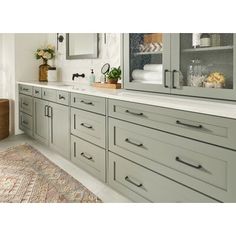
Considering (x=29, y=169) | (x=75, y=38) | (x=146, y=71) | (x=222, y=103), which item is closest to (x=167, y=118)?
(x=222, y=103)

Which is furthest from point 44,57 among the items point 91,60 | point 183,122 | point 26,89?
point 183,122

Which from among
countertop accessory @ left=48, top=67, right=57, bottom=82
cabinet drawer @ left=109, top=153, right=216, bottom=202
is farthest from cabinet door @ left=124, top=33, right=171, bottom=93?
countertop accessory @ left=48, top=67, right=57, bottom=82

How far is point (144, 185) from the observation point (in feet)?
6.79

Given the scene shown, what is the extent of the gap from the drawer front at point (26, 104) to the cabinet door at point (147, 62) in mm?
1984

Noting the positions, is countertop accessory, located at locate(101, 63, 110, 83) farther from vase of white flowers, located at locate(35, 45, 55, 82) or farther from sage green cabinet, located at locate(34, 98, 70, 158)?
vase of white flowers, located at locate(35, 45, 55, 82)

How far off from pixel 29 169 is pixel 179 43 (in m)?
2.01

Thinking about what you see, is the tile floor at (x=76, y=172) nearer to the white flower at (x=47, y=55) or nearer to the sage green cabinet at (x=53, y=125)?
the sage green cabinet at (x=53, y=125)

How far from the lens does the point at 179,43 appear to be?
2.00 m

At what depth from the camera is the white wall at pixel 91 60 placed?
3.36 meters

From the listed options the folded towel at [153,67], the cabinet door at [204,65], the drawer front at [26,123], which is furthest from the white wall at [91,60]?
the cabinet door at [204,65]

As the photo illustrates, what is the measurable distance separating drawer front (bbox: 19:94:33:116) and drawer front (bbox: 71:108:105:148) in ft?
4.47

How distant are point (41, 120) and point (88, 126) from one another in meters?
1.33

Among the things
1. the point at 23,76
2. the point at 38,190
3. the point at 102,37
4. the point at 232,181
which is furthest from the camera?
the point at 23,76
